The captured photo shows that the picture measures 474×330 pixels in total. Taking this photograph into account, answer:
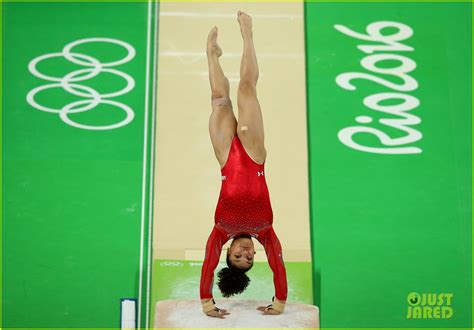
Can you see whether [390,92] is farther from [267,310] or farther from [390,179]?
[267,310]

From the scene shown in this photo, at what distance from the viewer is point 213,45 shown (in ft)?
17.6

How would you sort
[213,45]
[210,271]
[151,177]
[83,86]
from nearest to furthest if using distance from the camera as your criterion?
1. [210,271]
2. [213,45]
3. [151,177]
4. [83,86]

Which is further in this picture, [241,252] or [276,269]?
[276,269]

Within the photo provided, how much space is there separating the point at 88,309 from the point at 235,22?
2.91m

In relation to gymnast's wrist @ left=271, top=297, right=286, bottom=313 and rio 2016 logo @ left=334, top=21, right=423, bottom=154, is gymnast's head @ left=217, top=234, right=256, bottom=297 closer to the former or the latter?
gymnast's wrist @ left=271, top=297, right=286, bottom=313

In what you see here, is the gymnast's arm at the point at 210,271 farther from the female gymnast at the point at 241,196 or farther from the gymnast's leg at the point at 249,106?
the gymnast's leg at the point at 249,106

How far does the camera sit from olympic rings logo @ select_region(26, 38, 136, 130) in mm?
5613

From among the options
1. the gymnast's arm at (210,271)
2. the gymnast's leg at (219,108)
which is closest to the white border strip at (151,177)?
the gymnast's arm at (210,271)

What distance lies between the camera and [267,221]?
16.5ft

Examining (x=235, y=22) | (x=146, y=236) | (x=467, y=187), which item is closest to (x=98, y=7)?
(x=235, y=22)

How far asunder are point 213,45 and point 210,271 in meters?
1.94

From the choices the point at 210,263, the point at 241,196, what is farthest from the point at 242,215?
the point at 210,263

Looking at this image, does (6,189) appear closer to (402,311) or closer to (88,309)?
(88,309)

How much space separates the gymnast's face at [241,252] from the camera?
5000mm
